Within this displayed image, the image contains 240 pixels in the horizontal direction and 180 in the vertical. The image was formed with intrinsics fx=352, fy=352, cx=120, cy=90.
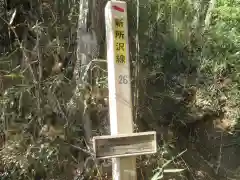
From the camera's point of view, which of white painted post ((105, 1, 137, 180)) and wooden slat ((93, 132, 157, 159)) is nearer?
wooden slat ((93, 132, 157, 159))

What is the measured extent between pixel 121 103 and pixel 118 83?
0.13 m

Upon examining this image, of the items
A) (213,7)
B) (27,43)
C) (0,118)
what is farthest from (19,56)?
(213,7)

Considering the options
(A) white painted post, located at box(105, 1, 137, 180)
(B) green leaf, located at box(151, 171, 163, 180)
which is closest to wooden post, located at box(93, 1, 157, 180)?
(A) white painted post, located at box(105, 1, 137, 180)

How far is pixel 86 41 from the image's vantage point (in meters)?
2.84

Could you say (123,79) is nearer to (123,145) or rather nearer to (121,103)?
(121,103)

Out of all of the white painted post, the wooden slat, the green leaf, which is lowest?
the green leaf

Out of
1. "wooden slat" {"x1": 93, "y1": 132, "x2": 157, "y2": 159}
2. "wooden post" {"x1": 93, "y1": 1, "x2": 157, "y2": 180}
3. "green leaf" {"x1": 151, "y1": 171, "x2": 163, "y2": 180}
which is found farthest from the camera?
"green leaf" {"x1": 151, "y1": 171, "x2": 163, "y2": 180}

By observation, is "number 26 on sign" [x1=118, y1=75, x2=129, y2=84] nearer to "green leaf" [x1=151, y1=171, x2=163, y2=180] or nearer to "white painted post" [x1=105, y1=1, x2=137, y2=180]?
"white painted post" [x1=105, y1=1, x2=137, y2=180]

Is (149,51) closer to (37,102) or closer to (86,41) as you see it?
(86,41)

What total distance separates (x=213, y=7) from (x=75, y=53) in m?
1.88

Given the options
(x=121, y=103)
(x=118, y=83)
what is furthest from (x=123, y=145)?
(x=118, y=83)

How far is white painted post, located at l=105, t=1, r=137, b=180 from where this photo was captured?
2311 mm

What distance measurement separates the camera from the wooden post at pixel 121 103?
7.54ft

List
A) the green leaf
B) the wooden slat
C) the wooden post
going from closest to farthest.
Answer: the wooden slat → the wooden post → the green leaf
